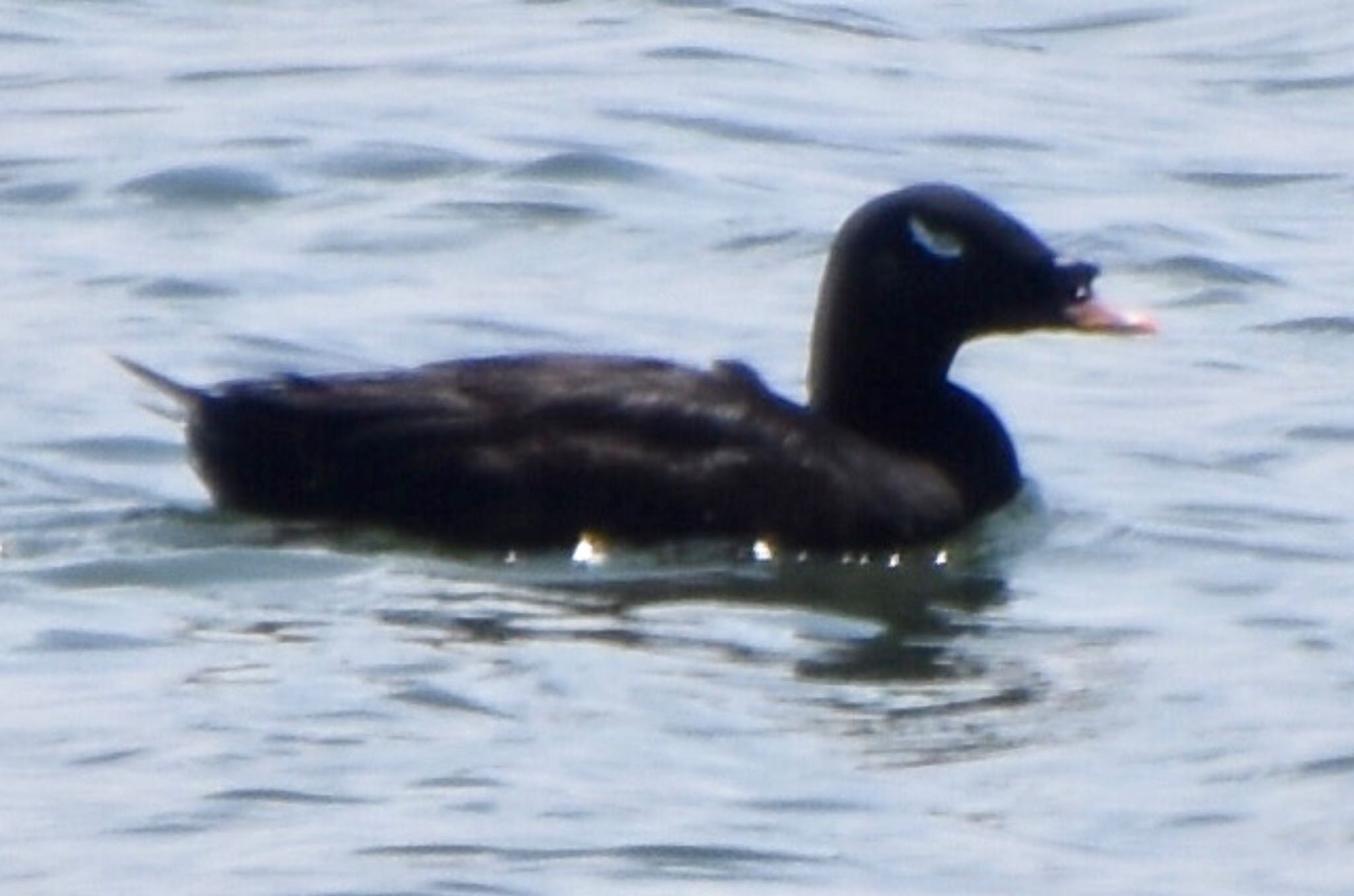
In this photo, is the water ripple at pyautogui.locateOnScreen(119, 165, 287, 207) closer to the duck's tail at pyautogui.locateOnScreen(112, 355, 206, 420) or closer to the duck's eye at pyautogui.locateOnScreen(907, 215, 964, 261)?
the duck's tail at pyautogui.locateOnScreen(112, 355, 206, 420)

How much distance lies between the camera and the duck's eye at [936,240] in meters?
12.3

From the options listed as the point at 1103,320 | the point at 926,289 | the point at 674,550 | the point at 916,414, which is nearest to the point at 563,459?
the point at 674,550

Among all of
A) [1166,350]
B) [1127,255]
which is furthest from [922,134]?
[1166,350]

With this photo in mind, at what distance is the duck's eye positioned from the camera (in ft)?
40.4

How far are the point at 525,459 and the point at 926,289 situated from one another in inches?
52.3

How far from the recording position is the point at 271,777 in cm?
940

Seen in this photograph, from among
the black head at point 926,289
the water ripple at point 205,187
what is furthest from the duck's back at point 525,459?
the water ripple at point 205,187

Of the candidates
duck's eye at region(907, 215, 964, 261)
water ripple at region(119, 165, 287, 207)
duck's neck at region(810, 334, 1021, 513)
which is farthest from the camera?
water ripple at region(119, 165, 287, 207)

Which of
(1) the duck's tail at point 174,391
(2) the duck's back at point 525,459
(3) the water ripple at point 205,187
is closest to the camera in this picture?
(2) the duck's back at point 525,459

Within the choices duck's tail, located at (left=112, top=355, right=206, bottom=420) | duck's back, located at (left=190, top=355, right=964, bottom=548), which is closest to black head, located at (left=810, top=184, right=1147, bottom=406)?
duck's back, located at (left=190, top=355, right=964, bottom=548)

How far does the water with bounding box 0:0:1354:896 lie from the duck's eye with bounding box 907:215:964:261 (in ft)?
2.18

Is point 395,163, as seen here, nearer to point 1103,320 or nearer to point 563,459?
point 1103,320

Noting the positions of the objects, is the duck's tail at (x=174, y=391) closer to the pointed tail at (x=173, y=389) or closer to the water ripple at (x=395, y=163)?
the pointed tail at (x=173, y=389)

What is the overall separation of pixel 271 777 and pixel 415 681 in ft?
2.83
